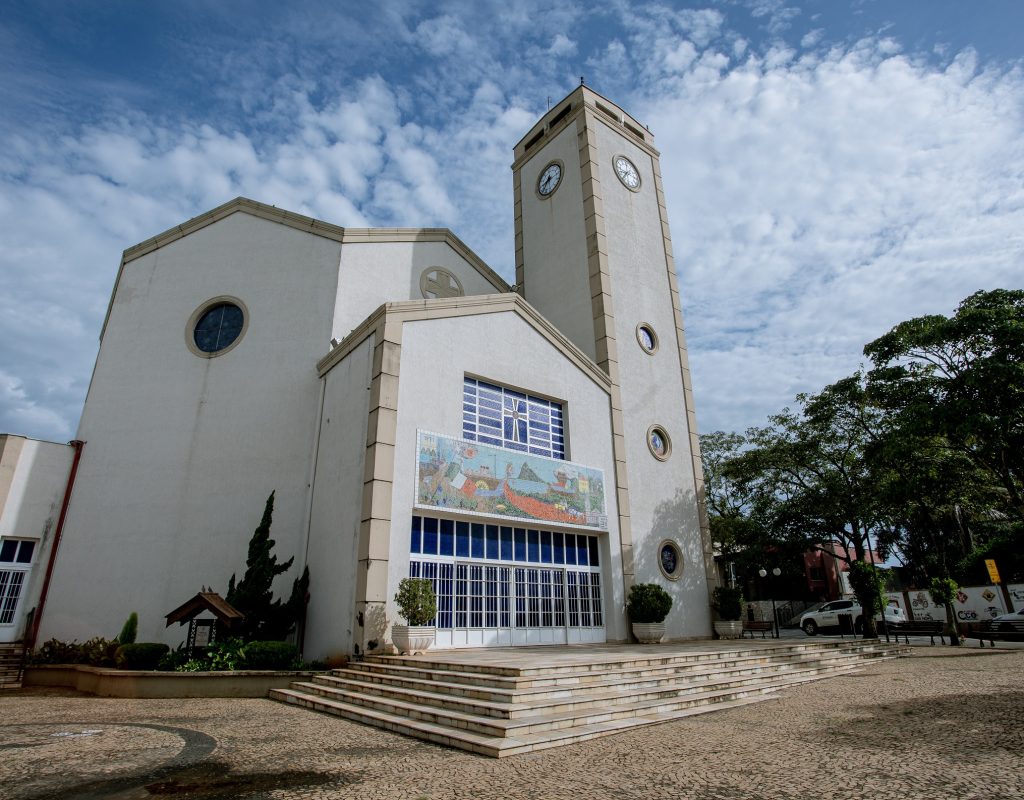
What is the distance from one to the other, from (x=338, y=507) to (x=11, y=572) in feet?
30.6

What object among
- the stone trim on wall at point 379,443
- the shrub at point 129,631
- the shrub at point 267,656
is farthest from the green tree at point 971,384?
the shrub at point 129,631

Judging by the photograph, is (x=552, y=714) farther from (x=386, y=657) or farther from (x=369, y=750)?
(x=386, y=657)

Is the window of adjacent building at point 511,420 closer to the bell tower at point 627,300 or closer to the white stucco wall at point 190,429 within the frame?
the bell tower at point 627,300

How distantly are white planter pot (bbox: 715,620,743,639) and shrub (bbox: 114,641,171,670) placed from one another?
616 inches

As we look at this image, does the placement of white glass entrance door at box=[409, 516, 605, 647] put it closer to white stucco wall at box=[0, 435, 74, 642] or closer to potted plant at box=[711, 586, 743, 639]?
potted plant at box=[711, 586, 743, 639]

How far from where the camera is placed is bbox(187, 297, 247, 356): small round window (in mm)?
18250

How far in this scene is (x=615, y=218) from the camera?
23.4m

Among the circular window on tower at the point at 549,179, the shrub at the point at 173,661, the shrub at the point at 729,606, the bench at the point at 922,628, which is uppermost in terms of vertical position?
the circular window on tower at the point at 549,179

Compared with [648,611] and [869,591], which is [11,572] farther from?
[869,591]

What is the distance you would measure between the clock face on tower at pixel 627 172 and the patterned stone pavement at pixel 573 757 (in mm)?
20582

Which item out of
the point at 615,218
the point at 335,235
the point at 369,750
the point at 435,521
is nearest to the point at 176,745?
the point at 369,750

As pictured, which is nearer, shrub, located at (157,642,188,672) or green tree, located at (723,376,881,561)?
shrub, located at (157,642,188,672)

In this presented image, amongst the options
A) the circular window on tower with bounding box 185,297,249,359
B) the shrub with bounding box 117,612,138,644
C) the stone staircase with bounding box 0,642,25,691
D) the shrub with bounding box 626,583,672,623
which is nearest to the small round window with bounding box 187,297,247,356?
the circular window on tower with bounding box 185,297,249,359

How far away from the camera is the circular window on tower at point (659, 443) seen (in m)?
20.3
